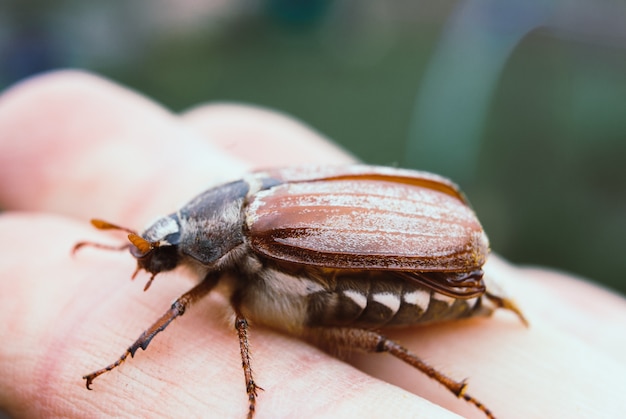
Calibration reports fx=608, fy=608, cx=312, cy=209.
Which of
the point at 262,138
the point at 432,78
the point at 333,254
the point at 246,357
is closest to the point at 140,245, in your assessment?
the point at 246,357

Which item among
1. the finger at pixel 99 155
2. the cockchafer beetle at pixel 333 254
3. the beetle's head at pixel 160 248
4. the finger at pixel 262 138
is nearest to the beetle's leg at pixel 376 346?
the cockchafer beetle at pixel 333 254

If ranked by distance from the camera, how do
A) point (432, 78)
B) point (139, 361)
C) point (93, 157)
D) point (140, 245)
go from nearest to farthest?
1. point (139, 361)
2. point (140, 245)
3. point (93, 157)
4. point (432, 78)

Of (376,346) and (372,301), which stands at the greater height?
(372,301)

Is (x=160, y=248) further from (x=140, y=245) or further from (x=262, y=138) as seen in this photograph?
(x=262, y=138)

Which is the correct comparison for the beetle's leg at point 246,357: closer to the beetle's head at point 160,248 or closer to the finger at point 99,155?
the beetle's head at point 160,248

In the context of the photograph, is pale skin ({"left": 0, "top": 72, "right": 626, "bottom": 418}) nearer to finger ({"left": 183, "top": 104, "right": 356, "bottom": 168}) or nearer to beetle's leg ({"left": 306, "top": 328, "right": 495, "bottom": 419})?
beetle's leg ({"left": 306, "top": 328, "right": 495, "bottom": 419})

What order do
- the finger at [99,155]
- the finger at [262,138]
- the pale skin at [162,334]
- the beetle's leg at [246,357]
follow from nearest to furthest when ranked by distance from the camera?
the beetle's leg at [246,357] < the pale skin at [162,334] < the finger at [99,155] < the finger at [262,138]
